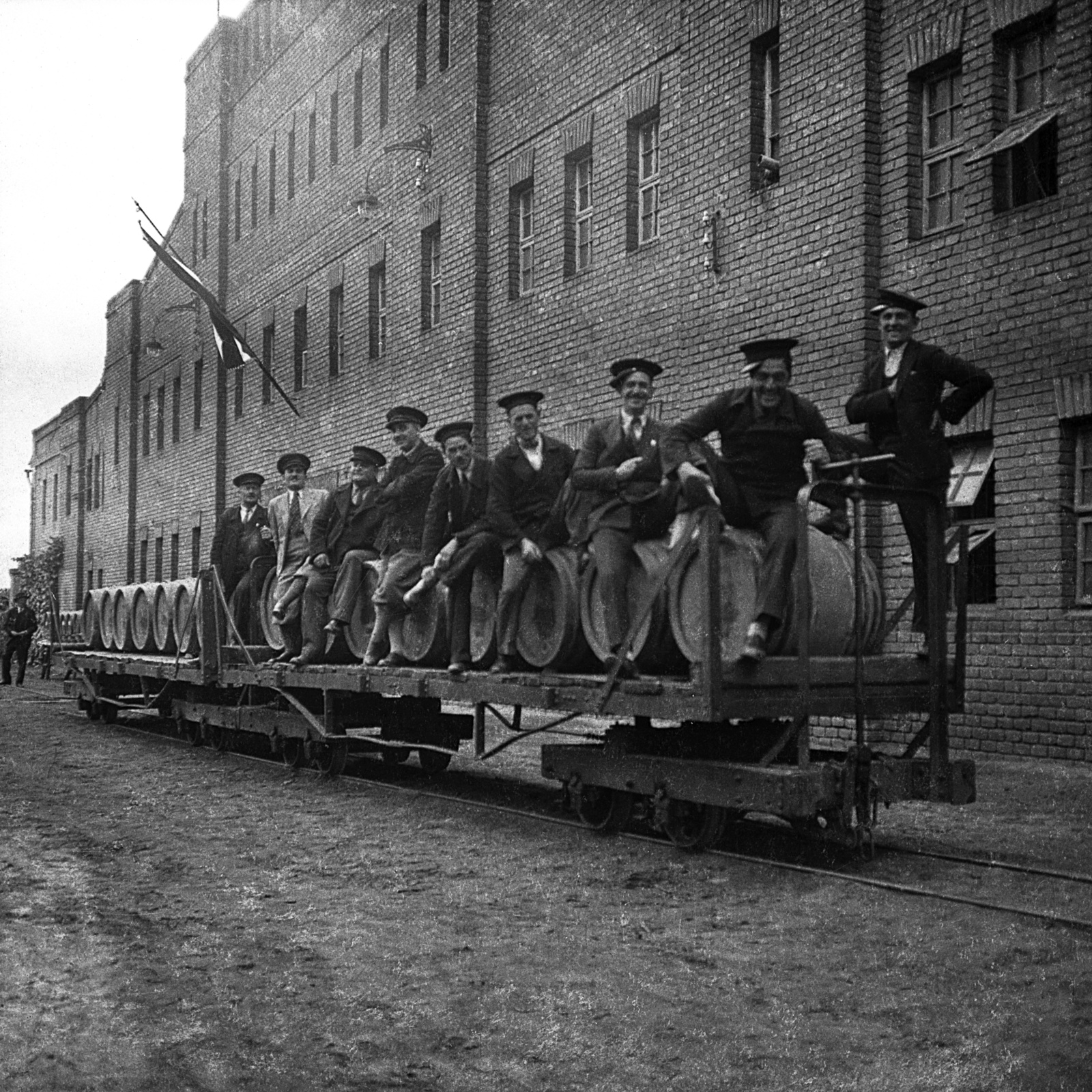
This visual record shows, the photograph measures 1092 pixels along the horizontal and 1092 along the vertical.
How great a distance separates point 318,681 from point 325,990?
624 cm

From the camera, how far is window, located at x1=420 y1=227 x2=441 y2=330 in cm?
2003

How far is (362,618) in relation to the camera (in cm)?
1114

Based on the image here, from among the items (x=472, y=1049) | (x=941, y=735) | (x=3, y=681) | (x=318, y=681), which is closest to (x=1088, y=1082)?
(x=472, y=1049)

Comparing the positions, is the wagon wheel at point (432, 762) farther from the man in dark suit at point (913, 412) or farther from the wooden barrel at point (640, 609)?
the man in dark suit at point (913, 412)

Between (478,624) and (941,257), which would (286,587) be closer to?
(478,624)

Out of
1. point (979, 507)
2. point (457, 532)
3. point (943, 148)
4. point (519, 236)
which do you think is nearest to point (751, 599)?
point (457, 532)

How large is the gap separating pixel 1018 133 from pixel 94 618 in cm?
1194

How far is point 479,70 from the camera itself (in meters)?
18.4

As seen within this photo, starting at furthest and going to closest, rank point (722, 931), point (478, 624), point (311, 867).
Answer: point (478, 624) → point (311, 867) → point (722, 931)

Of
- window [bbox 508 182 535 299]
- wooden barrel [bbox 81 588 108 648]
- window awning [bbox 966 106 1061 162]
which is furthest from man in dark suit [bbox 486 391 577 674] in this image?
wooden barrel [bbox 81 588 108 648]

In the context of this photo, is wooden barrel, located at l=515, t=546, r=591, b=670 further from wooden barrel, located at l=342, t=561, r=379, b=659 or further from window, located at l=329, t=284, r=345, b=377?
window, located at l=329, t=284, r=345, b=377

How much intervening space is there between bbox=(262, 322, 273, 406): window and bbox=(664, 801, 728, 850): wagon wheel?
64.8 ft

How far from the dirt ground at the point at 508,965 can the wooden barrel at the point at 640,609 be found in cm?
100

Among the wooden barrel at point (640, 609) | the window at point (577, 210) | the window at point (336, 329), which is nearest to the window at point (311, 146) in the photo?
the window at point (336, 329)
